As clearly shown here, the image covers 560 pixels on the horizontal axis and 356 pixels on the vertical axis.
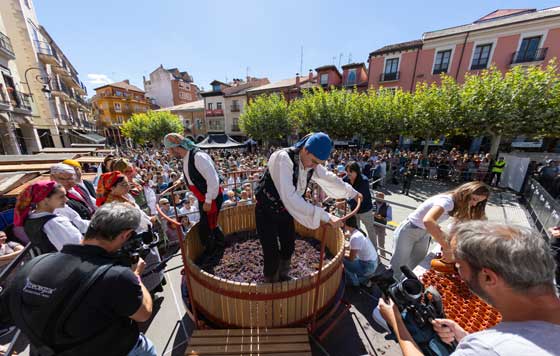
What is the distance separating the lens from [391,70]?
2191 cm

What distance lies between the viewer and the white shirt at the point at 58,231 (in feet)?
6.43

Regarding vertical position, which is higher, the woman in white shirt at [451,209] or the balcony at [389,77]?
the balcony at [389,77]

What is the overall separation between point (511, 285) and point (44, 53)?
3272cm

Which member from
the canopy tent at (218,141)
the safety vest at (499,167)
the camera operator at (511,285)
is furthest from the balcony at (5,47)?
the safety vest at (499,167)

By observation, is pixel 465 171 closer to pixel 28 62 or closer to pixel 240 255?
pixel 240 255

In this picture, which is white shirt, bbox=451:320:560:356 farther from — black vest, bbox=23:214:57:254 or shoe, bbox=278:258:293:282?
black vest, bbox=23:214:57:254

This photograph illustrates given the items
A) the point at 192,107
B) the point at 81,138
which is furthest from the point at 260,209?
the point at 192,107

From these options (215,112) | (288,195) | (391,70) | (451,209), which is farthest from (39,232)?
(215,112)

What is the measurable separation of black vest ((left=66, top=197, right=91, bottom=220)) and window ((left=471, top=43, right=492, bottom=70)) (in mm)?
26875

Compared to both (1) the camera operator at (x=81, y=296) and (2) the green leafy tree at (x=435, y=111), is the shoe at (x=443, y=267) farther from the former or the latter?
(2) the green leafy tree at (x=435, y=111)

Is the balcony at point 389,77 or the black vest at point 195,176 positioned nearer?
the black vest at point 195,176

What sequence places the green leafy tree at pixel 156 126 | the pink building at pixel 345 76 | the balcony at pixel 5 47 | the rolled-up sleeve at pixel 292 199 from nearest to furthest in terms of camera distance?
the rolled-up sleeve at pixel 292 199 < the balcony at pixel 5 47 < the pink building at pixel 345 76 < the green leafy tree at pixel 156 126

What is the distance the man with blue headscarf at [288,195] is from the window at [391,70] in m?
24.1

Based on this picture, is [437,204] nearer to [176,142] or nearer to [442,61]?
[176,142]
